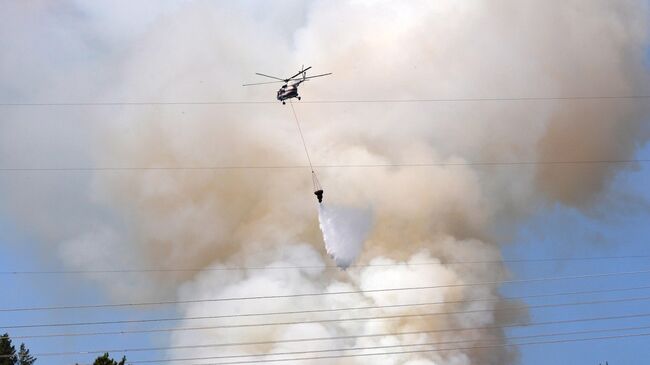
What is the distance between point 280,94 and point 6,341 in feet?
202

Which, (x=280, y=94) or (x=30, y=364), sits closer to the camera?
(x=280, y=94)

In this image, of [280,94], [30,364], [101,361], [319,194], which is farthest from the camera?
[30,364]

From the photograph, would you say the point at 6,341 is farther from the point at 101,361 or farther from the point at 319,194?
the point at 319,194

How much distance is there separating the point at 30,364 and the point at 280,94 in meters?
60.8

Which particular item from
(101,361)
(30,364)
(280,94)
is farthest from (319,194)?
(30,364)

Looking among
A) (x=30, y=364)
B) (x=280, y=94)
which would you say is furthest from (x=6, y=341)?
(x=280, y=94)

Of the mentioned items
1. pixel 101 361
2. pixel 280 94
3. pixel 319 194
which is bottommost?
pixel 101 361

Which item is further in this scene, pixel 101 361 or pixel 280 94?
pixel 101 361

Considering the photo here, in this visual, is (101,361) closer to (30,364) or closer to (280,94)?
(30,364)

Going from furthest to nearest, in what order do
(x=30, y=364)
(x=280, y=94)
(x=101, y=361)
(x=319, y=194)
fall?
(x=30, y=364)
(x=101, y=361)
(x=280, y=94)
(x=319, y=194)

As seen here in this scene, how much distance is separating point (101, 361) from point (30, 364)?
16.4 metres

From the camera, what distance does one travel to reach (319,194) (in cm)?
8775

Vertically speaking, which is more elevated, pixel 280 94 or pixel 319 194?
pixel 280 94

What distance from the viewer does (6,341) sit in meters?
124
